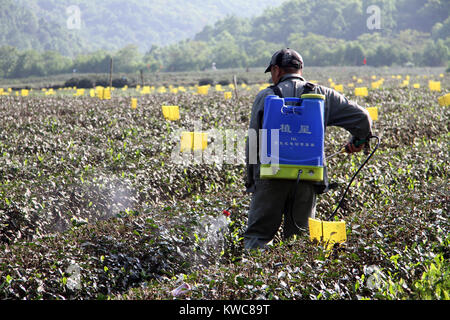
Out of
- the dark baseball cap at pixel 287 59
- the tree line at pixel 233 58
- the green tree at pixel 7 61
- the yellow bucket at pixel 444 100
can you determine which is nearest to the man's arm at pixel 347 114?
the dark baseball cap at pixel 287 59

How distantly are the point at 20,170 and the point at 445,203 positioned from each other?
5.97 metres

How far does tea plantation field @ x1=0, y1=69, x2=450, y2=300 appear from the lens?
363 centimetres

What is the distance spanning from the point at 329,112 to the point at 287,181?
692 mm

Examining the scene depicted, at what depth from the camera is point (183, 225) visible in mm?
5191

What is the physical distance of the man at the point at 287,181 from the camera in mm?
4383

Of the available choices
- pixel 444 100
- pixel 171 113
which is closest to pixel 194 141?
pixel 171 113

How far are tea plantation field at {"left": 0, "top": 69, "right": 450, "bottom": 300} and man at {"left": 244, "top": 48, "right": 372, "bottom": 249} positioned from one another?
0.68ft

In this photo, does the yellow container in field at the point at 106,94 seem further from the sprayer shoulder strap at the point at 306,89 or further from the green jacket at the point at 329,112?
the sprayer shoulder strap at the point at 306,89

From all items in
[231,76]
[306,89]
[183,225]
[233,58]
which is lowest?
[183,225]

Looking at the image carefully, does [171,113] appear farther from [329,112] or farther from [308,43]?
[308,43]

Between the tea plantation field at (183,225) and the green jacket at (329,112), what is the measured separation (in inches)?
31.0

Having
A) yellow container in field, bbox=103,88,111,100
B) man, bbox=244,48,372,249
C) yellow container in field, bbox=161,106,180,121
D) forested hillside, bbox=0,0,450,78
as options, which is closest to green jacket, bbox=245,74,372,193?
man, bbox=244,48,372,249

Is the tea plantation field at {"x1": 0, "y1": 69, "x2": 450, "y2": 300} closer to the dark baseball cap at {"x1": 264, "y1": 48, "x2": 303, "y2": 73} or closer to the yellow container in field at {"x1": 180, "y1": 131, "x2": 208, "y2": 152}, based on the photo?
the yellow container in field at {"x1": 180, "y1": 131, "x2": 208, "y2": 152}
